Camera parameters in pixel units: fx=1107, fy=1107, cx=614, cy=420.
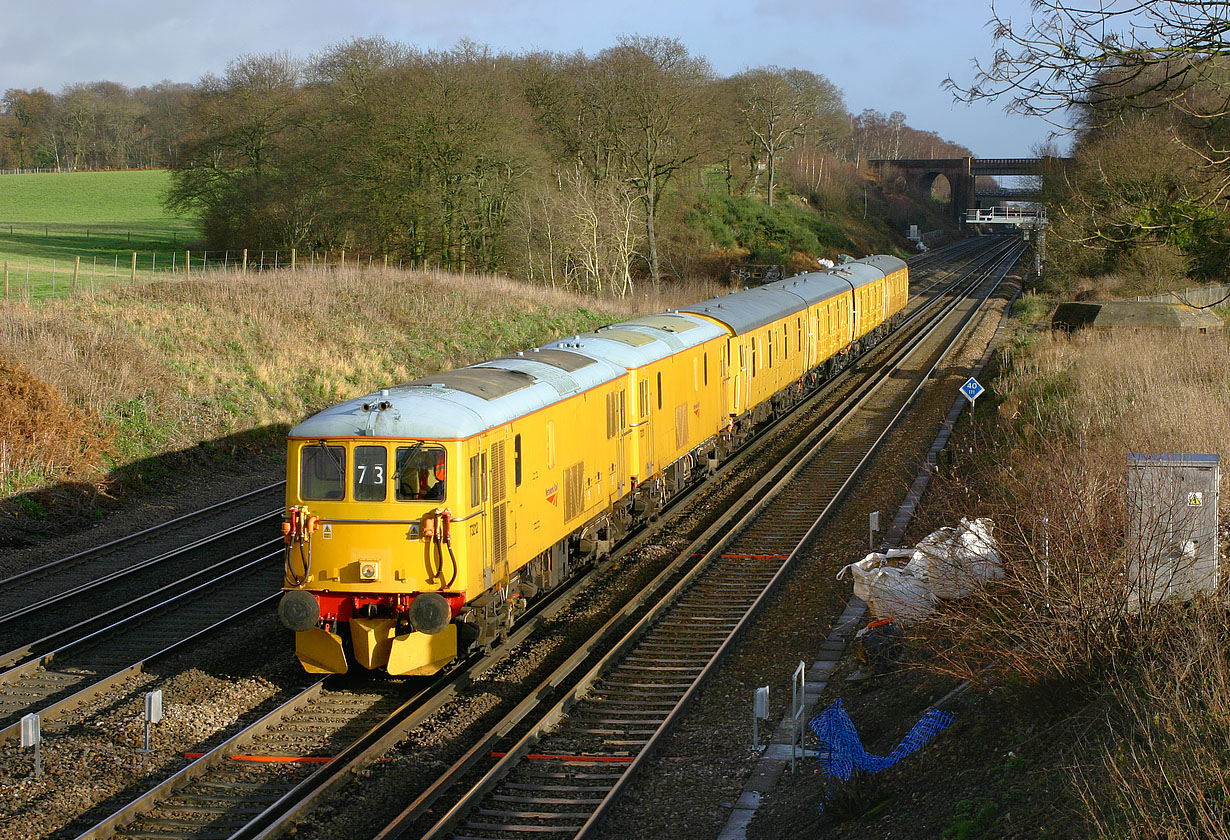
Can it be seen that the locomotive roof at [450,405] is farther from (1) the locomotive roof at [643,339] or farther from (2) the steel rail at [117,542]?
(2) the steel rail at [117,542]

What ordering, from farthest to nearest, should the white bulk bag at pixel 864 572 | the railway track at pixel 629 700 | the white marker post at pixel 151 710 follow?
the white bulk bag at pixel 864 572, the white marker post at pixel 151 710, the railway track at pixel 629 700

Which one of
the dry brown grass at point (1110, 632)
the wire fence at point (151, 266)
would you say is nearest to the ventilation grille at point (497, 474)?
the dry brown grass at point (1110, 632)

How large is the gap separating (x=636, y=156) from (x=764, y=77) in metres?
23.1

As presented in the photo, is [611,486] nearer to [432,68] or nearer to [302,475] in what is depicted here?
[302,475]

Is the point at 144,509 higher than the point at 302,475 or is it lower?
lower

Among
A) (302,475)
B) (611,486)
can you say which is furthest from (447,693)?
(611,486)

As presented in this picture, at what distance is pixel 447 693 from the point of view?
34.3ft

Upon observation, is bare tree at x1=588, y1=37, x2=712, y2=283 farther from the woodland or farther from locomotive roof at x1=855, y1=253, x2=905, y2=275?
locomotive roof at x1=855, y1=253, x2=905, y2=275

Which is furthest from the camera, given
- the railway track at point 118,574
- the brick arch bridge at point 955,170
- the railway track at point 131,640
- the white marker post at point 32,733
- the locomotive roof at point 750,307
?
the brick arch bridge at point 955,170

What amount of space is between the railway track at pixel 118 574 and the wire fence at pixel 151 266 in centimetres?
1172

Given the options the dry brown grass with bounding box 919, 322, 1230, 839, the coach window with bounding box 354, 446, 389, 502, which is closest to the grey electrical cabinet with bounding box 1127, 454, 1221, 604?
the dry brown grass with bounding box 919, 322, 1230, 839

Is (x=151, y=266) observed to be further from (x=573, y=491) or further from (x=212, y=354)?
(x=573, y=491)

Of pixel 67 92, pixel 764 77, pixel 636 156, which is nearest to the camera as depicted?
pixel 636 156

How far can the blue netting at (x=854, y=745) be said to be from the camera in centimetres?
805
